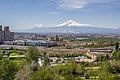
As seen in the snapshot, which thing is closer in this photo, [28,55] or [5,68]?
[5,68]

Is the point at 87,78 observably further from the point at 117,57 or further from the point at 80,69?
the point at 117,57

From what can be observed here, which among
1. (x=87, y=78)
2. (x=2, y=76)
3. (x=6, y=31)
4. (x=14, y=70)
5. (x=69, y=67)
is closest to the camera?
(x=2, y=76)

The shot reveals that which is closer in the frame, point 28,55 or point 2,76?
point 2,76

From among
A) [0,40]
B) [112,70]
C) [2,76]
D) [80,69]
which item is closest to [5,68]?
[2,76]

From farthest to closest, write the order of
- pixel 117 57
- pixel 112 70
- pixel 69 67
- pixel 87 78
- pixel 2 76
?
pixel 117 57
pixel 112 70
pixel 69 67
pixel 87 78
pixel 2 76

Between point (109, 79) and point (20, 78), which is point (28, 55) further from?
point (109, 79)

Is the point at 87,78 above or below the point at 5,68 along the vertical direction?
below

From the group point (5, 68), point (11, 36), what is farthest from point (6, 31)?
point (5, 68)

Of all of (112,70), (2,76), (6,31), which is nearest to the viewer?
(2,76)

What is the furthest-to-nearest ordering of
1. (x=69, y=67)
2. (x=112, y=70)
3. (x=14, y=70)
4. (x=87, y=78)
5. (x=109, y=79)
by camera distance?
1. (x=112, y=70)
2. (x=69, y=67)
3. (x=87, y=78)
4. (x=14, y=70)
5. (x=109, y=79)
